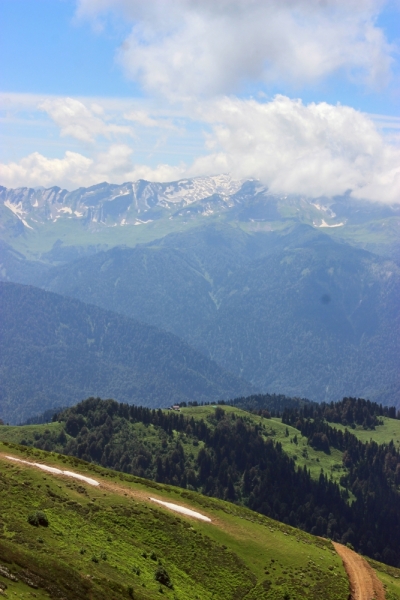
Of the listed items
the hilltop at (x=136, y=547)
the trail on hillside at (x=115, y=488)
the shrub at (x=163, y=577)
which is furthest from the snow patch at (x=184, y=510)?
the shrub at (x=163, y=577)

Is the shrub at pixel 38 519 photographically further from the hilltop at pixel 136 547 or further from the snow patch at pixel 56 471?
the snow patch at pixel 56 471

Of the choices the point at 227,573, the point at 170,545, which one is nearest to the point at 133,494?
the point at 170,545

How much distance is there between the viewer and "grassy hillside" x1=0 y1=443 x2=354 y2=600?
193 feet

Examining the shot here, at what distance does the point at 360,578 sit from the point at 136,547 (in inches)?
1293

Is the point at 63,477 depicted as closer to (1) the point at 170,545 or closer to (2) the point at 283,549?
(1) the point at 170,545

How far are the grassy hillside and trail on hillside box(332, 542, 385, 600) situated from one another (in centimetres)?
158

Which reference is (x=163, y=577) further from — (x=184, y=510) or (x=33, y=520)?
A: (x=184, y=510)

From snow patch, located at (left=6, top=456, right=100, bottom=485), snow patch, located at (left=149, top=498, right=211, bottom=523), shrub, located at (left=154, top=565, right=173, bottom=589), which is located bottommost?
shrub, located at (left=154, top=565, right=173, bottom=589)

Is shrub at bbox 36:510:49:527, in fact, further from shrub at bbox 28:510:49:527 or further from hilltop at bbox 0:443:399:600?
hilltop at bbox 0:443:399:600

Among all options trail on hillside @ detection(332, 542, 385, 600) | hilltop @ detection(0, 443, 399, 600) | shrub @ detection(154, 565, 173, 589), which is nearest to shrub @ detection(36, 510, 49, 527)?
hilltop @ detection(0, 443, 399, 600)

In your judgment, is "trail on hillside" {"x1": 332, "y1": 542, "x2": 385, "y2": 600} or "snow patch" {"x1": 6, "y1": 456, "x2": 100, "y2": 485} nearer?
"trail on hillside" {"x1": 332, "y1": 542, "x2": 385, "y2": 600}

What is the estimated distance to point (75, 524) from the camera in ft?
245

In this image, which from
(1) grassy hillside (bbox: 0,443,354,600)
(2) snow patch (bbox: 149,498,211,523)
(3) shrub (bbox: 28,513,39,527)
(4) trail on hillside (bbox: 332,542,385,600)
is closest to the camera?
(1) grassy hillside (bbox: 0,443,354,600)

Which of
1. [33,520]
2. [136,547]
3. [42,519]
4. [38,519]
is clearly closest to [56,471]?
[136,547]
